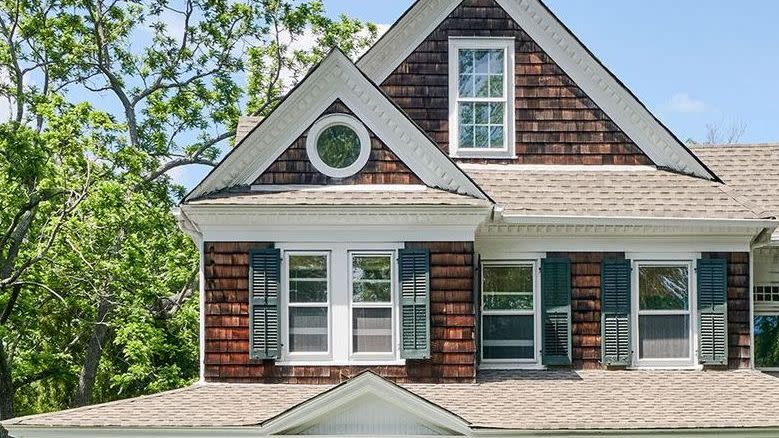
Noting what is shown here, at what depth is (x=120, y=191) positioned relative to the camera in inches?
754

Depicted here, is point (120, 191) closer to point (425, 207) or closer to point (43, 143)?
point (43, 143)

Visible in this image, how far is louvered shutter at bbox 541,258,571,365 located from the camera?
1631 cm

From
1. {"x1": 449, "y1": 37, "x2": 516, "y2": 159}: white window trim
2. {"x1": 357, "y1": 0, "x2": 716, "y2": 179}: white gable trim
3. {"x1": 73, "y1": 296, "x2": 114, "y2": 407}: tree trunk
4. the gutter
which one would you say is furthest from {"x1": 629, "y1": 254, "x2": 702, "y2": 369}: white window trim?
{"x1": 73, "y1": 296, "x2": 114, "y2": 407}: tree trunk

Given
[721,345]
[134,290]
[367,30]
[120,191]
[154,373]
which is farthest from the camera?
[367,30]

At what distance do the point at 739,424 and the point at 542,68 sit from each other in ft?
21.2

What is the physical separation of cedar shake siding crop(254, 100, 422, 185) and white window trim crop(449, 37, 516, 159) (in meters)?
2.04

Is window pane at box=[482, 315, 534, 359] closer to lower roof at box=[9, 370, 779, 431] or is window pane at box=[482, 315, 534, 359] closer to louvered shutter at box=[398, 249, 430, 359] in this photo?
lower roof at box=[9, 370, 779, 431]

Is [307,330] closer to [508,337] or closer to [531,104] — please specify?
[508,337]

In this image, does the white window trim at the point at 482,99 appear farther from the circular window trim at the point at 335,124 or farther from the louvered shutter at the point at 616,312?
the louvered shutter at the point at 616,312

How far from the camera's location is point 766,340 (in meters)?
18.0

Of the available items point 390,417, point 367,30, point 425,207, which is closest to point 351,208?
point 425,207

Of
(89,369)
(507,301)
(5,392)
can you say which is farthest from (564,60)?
(89,369)

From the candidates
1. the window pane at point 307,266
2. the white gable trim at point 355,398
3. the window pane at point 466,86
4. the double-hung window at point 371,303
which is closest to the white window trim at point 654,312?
the window pane at point 466,86

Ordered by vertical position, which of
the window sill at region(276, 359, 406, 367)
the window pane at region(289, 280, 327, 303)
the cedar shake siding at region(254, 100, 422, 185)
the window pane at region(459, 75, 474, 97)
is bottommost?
the window sill at region(276, 359, 406, 367)
